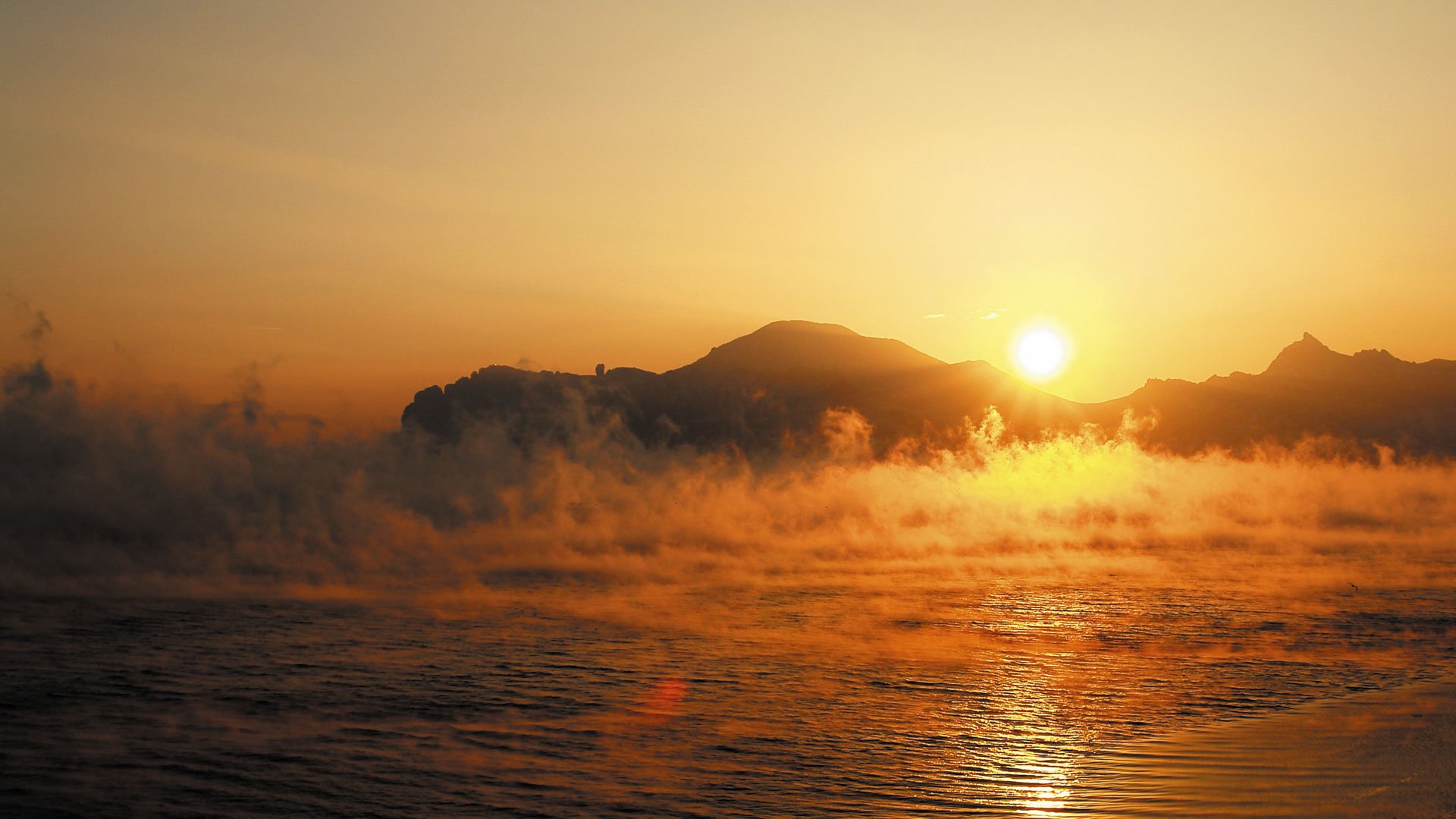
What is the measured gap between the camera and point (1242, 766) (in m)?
22.4

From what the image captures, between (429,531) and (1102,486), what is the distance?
4343 inches

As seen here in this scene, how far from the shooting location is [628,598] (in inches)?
2532

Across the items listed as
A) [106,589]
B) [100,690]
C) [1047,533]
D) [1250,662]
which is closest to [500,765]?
[100,690]

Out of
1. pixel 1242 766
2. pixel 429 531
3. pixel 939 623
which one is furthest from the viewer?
pixel 429 531

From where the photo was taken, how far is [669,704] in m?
30.6

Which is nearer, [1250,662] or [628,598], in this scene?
[1250,662]

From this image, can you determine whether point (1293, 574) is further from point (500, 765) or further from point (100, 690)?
point (100, 690)

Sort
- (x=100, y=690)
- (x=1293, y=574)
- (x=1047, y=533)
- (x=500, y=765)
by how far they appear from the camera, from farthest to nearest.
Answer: (x=1047, y=533) < (x=1293, y=574) < (x=100, y=690) < (x=500, y=765)

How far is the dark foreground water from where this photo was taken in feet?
71.1

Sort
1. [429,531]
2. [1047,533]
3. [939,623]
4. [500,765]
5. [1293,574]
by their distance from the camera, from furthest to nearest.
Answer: [429,531], [1047,533], [1293,574], [939,623], [500,765]

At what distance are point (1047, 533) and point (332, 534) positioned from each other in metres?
82.7

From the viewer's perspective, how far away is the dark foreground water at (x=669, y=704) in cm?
2166

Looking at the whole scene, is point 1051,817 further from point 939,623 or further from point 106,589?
point 106,589

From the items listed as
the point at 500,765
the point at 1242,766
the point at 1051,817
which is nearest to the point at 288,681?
the point at 500,765
